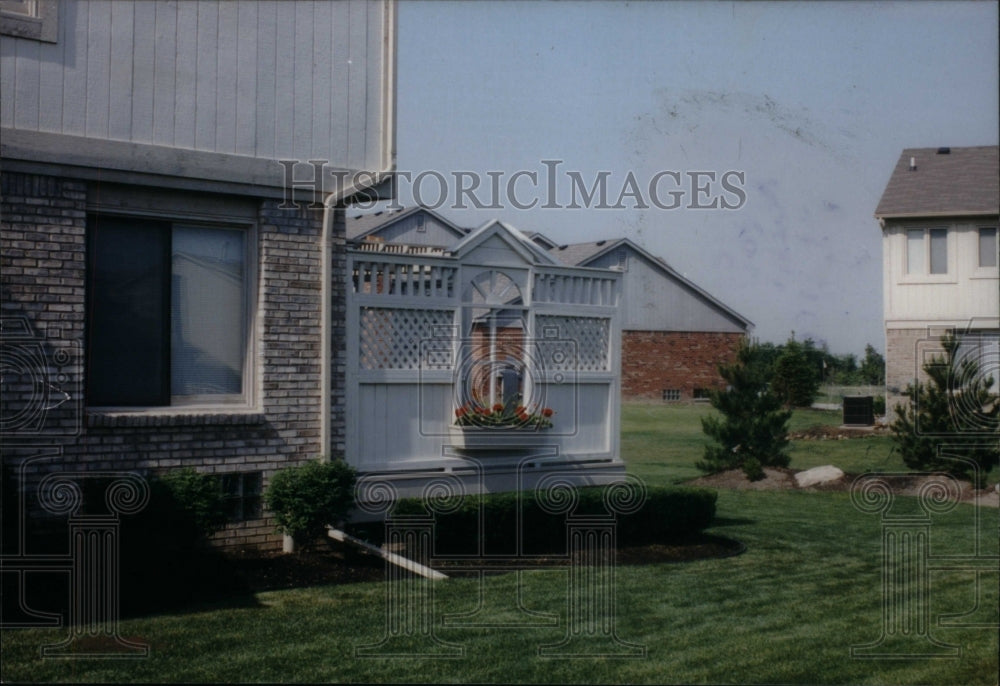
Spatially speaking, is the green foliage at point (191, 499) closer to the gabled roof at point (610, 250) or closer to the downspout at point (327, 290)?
the downspout at point (327, 290)

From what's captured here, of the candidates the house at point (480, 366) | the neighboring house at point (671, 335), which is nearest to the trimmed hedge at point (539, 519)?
the house at point (480, 366)

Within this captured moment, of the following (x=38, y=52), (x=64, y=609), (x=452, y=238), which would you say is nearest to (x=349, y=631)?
(x=64, y=609)

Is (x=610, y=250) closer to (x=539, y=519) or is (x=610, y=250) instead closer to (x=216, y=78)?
(x=539, y=519)

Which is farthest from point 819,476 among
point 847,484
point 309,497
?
point 309,497

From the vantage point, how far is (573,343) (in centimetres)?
1018

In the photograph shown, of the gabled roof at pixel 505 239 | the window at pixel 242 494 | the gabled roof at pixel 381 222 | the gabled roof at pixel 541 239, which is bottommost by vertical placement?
the window at pixel 242 494

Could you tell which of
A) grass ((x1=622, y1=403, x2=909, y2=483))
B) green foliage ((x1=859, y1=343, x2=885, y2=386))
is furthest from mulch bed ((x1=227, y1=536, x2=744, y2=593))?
grass ((x1=622, y1=403, x2=909, y2=483))

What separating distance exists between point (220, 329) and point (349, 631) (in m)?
3.27

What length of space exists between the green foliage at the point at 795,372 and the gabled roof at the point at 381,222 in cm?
686

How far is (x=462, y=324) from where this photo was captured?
9430mm

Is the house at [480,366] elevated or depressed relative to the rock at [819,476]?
elevated

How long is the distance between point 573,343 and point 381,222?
1144 cm

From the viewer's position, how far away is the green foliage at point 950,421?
13.7 metres

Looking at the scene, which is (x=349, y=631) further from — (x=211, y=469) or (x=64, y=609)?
(x=211, y=469)
